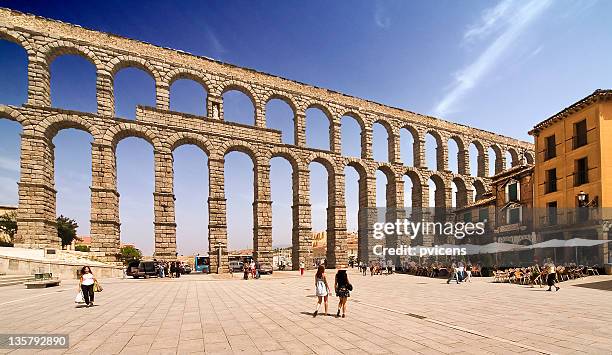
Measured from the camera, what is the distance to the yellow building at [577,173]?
22.1 metres

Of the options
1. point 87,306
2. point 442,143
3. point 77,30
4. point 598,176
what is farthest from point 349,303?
point 442,143

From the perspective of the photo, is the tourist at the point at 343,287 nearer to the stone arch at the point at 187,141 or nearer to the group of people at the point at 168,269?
the group of people at the point at 168,269

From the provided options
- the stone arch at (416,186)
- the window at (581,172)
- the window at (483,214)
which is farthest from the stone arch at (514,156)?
the window at (581,172)

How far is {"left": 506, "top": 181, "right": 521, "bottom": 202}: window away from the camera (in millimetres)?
30920

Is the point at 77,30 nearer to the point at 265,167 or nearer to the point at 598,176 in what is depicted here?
the point at 265,167

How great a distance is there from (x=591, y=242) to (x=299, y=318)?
Answer: 22143 millimetres

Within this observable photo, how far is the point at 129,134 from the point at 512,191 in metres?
36.6

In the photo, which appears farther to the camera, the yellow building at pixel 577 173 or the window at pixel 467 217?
the window at pixel 467 217

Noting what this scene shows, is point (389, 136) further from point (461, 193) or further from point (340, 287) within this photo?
point (340, 287)

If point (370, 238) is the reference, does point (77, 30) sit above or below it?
above

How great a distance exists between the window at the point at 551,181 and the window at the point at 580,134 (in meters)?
2.83

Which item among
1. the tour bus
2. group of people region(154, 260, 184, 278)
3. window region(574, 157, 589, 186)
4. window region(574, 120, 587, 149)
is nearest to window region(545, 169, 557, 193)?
window region(574, 157, 589, 186)

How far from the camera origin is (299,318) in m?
9.20

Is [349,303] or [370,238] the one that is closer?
[349,303]
